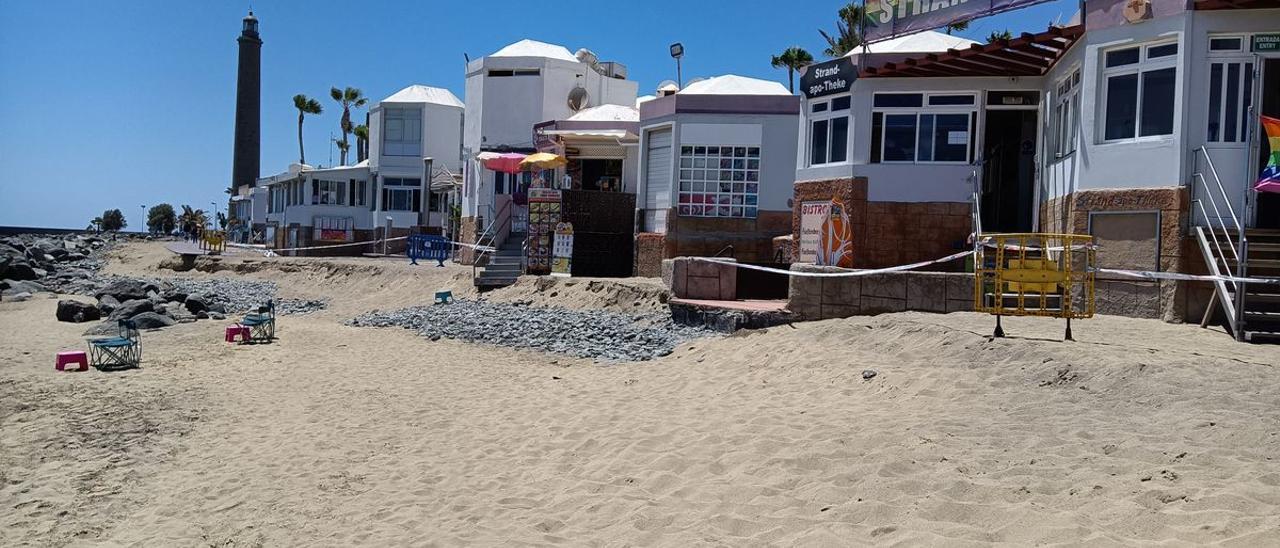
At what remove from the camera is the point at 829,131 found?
16.6 meters

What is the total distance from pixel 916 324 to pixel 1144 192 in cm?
405

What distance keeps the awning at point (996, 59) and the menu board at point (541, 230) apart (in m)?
9.84

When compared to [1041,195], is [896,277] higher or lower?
lower

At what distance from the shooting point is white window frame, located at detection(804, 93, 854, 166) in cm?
1608

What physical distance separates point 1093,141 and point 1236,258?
9.95 feet

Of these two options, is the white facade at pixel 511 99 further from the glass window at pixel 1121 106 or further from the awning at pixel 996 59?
the glass window at pixel 1121 106

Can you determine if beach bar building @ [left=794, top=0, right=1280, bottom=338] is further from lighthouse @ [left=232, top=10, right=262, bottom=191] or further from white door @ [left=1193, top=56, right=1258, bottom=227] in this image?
lighthouse @ [left=232, top=10, right=262, bottom=191]

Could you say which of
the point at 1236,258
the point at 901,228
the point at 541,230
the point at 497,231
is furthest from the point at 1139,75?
the point at 497,231

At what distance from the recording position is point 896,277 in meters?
12.7

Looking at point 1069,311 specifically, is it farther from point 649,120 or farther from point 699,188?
point 649,120

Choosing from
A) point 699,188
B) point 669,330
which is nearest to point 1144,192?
point 669,330

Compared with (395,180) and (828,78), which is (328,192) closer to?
(395,180)

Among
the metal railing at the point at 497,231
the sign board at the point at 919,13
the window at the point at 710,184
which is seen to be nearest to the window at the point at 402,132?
the metal railing at the point at 497,231

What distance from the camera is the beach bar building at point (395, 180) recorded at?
136 ft
